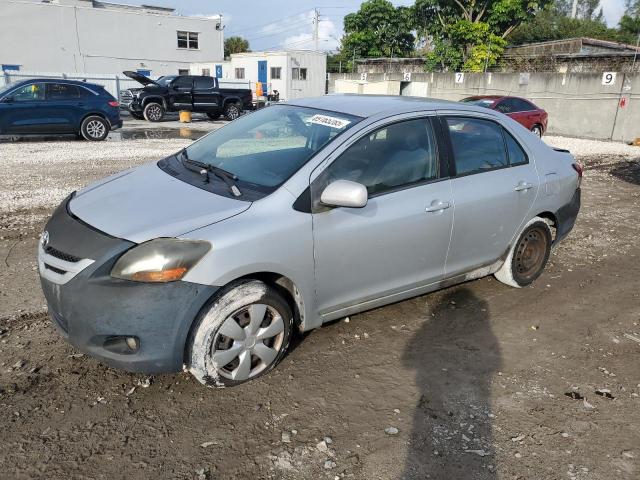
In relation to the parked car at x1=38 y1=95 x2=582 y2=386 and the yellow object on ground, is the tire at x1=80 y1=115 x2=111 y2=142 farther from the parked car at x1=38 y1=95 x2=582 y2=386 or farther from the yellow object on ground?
the parked car at x1=38 y1=95 x2=582 y2=386

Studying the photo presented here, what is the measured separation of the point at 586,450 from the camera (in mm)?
2781

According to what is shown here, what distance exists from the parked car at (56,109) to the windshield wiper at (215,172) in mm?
11515

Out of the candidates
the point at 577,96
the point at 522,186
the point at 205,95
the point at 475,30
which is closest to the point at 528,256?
the point at 522,186

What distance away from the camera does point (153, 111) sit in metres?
20.9

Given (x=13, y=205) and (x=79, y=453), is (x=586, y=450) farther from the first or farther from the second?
(x=13, y=205)

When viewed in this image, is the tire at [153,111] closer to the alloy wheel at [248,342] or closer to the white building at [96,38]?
the white building at [96,38]

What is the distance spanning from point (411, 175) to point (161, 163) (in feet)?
6.25

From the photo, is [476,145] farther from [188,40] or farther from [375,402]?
[188,40]

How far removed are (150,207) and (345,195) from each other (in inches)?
45.9

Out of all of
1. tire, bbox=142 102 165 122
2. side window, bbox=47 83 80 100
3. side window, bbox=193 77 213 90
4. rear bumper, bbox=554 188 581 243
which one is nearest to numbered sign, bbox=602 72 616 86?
side window, bbox=193 77 213 90

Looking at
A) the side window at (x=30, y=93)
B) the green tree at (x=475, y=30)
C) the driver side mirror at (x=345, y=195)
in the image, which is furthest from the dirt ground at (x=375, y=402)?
the green tree at (x=475, y=30)

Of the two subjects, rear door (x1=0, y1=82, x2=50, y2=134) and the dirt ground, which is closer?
the dirt ground

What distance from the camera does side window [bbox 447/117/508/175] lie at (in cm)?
400

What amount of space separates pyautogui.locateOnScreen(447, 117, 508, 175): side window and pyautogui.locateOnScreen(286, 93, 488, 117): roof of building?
0.14 m
